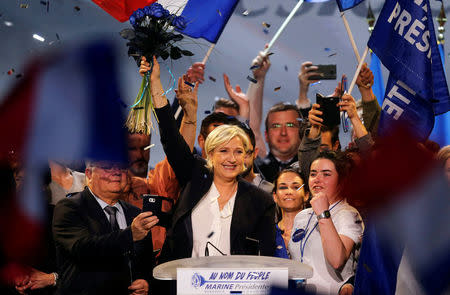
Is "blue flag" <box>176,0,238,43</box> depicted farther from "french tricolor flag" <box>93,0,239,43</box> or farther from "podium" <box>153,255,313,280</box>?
"podium" <box>153,255,313,280</box>

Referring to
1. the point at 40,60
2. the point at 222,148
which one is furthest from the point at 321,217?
the point at 40,60

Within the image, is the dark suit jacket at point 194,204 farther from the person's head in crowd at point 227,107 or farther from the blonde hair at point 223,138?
the person's head in crowd at point 227,107

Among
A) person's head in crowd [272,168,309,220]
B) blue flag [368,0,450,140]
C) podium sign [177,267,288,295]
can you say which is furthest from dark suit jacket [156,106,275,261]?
blue flag [368,0,450,140]

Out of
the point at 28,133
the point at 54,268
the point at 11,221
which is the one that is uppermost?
the point at 28,133

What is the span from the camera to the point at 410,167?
1.10 metres

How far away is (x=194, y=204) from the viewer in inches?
124

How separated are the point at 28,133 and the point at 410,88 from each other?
2.57 meters

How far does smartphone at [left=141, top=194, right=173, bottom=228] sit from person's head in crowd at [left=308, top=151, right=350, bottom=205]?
847 mm

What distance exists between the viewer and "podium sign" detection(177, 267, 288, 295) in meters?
2.05

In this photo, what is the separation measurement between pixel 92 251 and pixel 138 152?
1163 mm

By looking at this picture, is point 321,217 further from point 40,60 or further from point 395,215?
point 40,60

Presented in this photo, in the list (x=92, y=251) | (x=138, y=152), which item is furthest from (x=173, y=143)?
(x=138, y=152)

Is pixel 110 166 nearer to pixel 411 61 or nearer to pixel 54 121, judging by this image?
pixel 54 121

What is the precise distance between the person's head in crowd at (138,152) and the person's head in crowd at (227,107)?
1.82 ft
